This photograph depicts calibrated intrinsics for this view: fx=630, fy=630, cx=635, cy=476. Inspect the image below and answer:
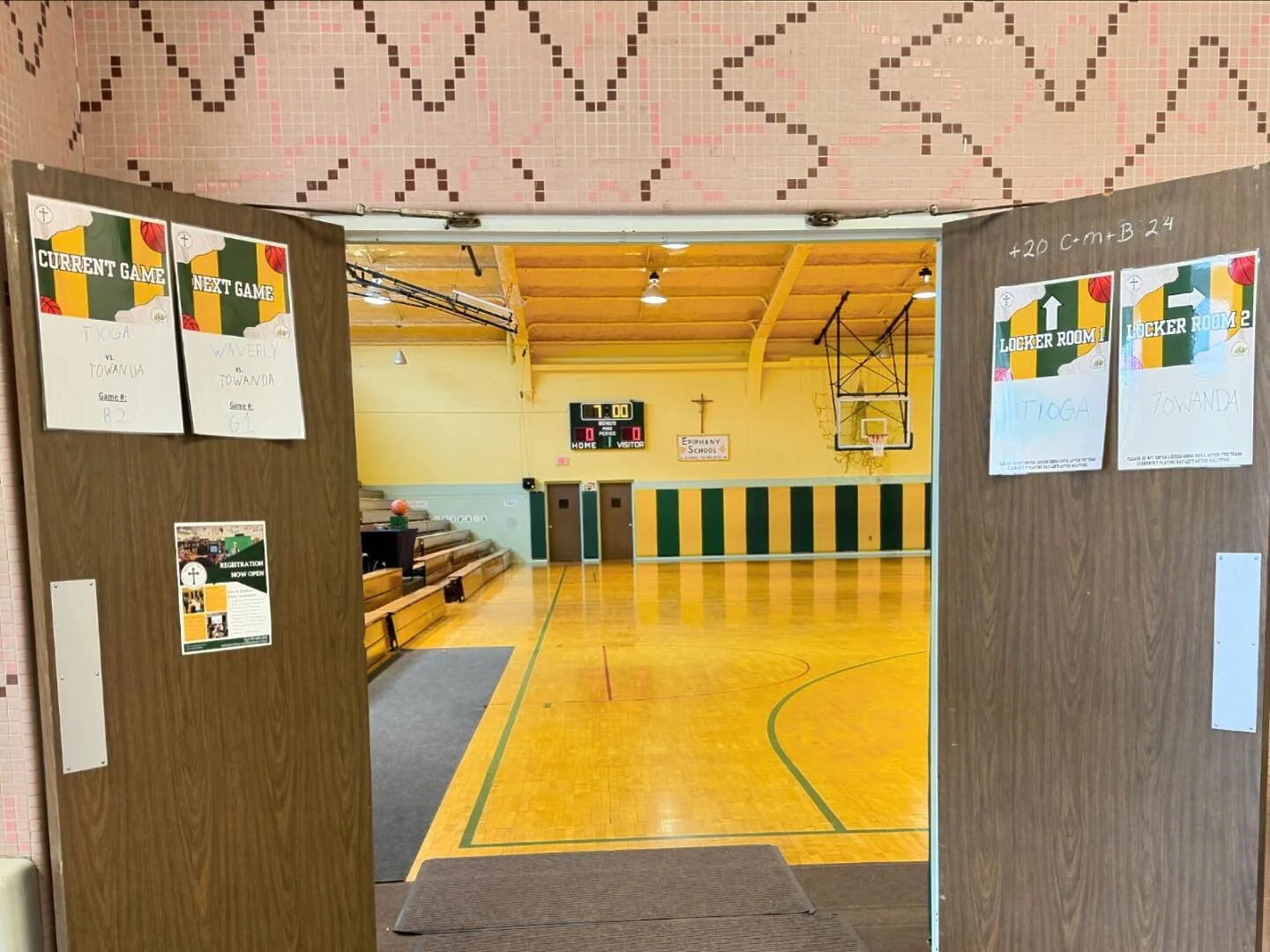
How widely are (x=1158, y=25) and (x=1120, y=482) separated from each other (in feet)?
4.32

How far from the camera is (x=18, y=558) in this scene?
1.45m

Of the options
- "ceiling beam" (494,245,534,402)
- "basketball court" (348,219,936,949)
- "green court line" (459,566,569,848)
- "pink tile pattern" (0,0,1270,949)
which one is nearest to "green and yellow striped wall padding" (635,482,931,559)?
"basketball court" (348,219,936,949)

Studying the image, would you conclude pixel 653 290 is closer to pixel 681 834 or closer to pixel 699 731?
pixel 699 731

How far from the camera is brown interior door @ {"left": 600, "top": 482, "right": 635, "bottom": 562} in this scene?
44.4ft

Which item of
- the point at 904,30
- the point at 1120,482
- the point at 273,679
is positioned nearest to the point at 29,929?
the point at 273,679

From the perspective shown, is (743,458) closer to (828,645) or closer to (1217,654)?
(828,645)

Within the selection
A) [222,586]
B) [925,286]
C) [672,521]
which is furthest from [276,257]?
[672,521]

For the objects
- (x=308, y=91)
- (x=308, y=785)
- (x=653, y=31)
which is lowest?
(x=308, y=785)

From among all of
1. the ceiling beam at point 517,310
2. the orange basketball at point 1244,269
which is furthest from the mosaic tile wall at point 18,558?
the ceiling beam at point 517,310

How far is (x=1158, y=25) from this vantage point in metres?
1.77

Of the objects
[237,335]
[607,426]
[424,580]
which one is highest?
[607,426]

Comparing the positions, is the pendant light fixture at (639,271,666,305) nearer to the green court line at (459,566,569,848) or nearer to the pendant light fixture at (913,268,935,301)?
the pendant light fixture at (913,268,935,301)

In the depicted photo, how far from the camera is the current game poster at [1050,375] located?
1.61 meters

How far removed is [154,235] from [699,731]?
401cm
